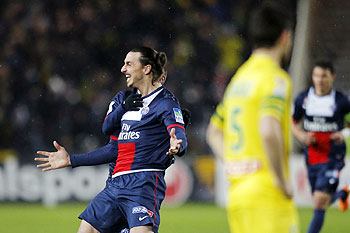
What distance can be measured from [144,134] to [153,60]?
2.02ft

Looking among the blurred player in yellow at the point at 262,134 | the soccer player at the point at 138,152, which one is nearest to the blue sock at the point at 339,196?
the soccer player at the point at 138,152

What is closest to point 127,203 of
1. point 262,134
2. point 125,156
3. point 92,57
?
point 125,156

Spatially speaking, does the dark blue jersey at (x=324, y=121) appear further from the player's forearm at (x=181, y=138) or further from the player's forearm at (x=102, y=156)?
the player's forearm at (x=181, y=138)

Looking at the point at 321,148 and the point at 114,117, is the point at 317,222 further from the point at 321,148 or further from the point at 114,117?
the point at 114,117

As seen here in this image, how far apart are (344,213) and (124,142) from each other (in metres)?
8.21

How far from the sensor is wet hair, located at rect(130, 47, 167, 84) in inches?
227

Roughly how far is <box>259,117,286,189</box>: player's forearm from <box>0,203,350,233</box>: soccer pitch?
6781 mm

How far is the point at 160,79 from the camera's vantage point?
5871 mm

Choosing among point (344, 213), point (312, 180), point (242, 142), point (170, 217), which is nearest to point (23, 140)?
point (170, 217)

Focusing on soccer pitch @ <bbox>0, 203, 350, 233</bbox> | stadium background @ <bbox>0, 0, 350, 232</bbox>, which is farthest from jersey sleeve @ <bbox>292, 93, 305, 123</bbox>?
stadium background @ <bbox>0, 0, 350, 232</bbox>

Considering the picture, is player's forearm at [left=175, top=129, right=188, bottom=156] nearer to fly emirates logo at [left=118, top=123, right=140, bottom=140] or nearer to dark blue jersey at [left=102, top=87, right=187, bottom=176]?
dark blue jersey at [left=102, top=87, right=187, bottom=176]

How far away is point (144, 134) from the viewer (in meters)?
5.66

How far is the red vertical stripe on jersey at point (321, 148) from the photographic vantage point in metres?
9.04

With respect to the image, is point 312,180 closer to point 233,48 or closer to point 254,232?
point 254,232
